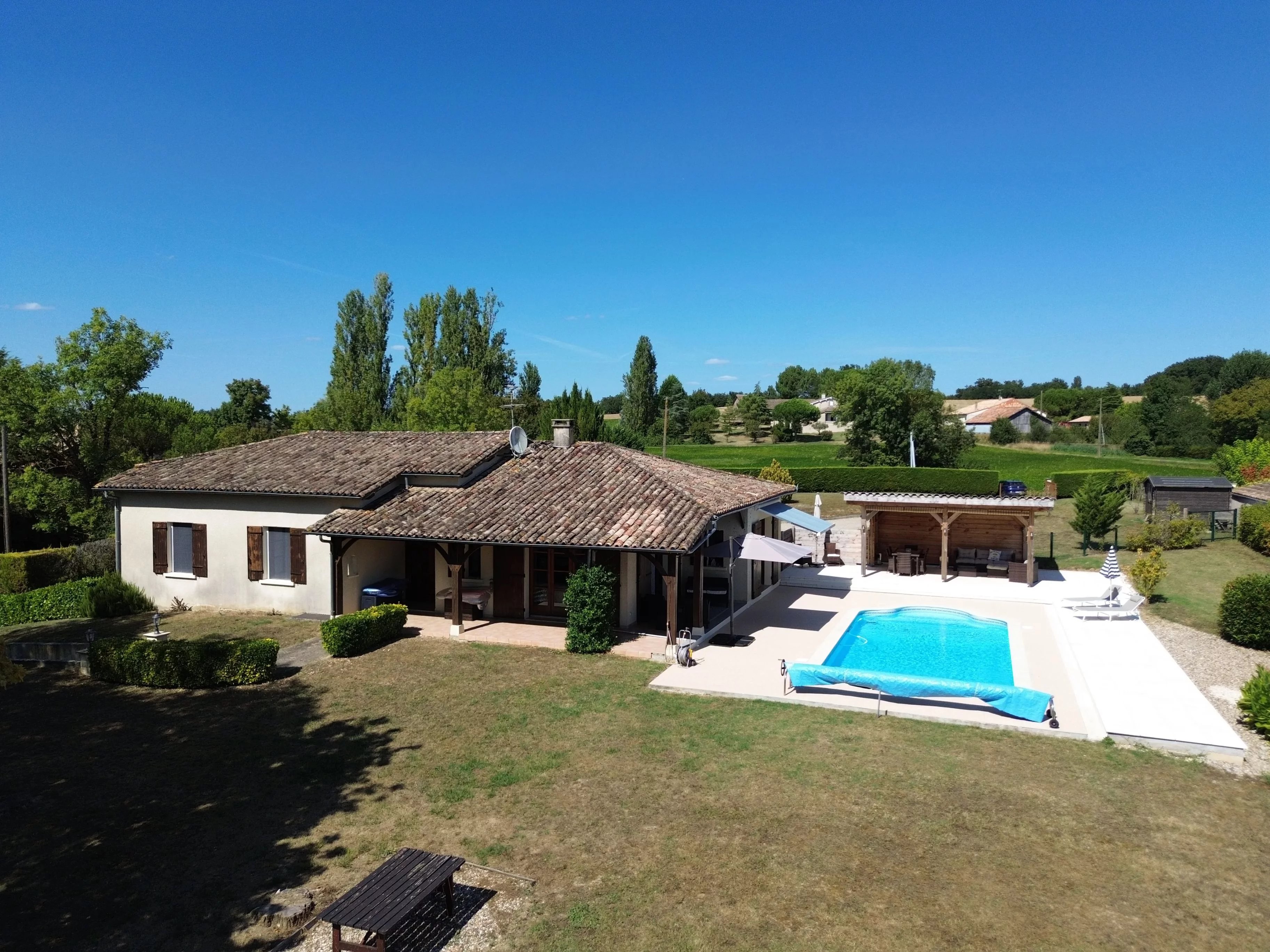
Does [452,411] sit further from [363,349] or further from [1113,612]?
[1113,612]

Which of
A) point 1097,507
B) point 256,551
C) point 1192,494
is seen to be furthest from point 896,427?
point 256,551

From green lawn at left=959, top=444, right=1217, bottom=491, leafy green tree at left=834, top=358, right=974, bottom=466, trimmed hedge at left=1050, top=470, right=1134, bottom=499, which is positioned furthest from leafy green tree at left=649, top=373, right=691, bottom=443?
trimmed hedge at left=1050, top=470, right=1134, bottom=499

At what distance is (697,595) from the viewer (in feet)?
55.8

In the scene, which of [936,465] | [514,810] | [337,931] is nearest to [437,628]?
[514,810]

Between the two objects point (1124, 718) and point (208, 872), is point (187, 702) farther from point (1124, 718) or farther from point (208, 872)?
point (1124, 718)

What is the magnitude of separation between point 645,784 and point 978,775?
15.0 feet

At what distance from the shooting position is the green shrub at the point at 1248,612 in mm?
16000

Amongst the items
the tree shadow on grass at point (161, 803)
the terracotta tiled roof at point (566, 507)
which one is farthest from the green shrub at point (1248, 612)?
the tree shadow on grass at point (161, 803)

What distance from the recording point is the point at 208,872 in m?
7.98

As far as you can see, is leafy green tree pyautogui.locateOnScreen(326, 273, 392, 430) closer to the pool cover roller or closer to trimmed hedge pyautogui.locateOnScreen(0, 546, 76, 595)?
trimmed hedge pyautogui.locateOnScreen(0, 546, 76, 595)

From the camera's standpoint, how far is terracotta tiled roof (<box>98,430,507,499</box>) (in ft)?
65.7

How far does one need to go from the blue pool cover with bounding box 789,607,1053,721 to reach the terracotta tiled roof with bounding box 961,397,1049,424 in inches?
3003

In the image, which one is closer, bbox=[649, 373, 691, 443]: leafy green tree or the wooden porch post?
the wooden porch post

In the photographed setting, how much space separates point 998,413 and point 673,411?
41965 millimetres
